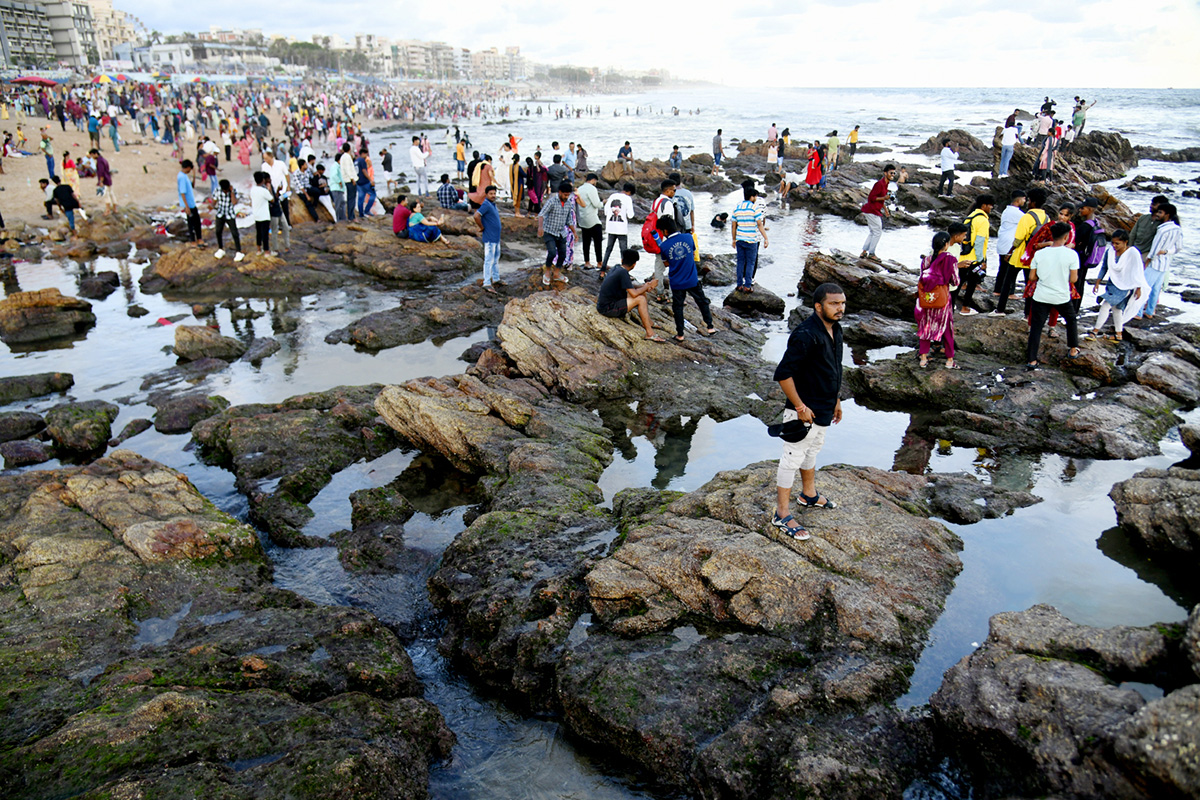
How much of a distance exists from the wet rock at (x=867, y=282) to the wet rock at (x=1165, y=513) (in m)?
7.60

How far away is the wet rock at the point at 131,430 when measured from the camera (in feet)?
31.5

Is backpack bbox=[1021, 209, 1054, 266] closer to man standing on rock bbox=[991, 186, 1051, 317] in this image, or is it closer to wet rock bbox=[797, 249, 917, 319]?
man standing on rock bbox=[991, 186, 1051, 317]

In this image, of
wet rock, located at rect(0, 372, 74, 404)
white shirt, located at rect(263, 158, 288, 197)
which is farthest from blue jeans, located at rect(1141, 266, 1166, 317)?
white shirt, located at rect(263, 158, 288, 197)

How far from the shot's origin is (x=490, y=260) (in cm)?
1551

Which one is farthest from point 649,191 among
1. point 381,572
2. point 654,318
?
point 381,572

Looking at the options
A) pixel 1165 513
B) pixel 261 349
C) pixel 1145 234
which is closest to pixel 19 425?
pixel 261 349

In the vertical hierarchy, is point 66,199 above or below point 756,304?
above

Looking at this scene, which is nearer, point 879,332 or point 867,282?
point 879,332

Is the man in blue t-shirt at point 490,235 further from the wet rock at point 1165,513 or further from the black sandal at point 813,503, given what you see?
the wet rock at point 1165,513

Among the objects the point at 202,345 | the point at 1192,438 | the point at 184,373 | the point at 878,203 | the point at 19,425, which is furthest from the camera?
the point at 878,203

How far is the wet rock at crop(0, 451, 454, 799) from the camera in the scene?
12.3ft

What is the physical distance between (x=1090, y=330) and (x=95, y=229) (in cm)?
2758

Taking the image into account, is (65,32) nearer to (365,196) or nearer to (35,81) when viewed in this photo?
(35,81)

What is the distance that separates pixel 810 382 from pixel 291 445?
271 inches
